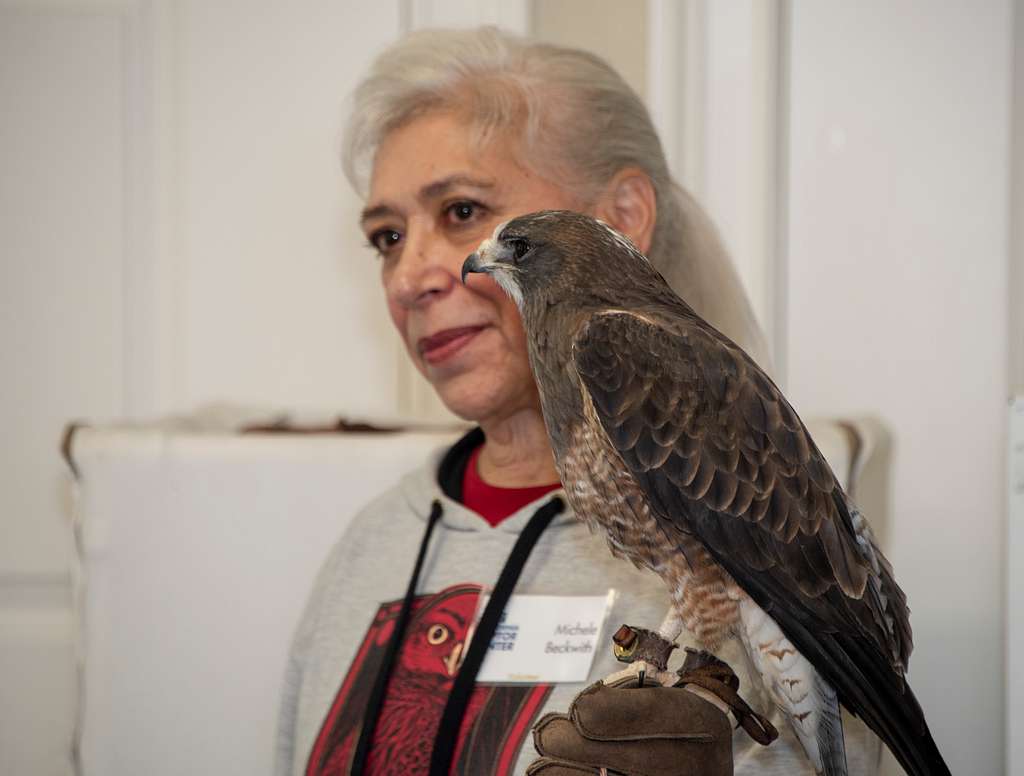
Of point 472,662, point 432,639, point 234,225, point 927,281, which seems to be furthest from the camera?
point 234,225

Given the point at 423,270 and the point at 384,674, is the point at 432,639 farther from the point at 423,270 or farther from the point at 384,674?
the point at 423,270

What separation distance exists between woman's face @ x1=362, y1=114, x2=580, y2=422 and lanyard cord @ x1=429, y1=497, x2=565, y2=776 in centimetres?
18

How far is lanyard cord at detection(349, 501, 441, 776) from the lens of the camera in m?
1.08

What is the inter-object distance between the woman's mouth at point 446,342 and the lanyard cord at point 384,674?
0.24 metres

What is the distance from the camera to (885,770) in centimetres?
135

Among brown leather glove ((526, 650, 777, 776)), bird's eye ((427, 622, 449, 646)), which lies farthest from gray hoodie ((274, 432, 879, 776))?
brown leather glove ((526, 650, 777, 776))

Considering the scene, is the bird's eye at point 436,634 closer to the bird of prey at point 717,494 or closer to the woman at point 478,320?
the woman at point 478,320

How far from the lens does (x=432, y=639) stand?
1.15m

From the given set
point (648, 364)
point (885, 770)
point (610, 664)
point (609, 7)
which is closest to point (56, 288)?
point (609, 7)

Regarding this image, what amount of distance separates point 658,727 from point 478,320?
0.49m

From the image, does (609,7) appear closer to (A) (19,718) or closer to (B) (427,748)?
(B) (427,748)

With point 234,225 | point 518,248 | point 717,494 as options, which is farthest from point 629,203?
point 234,225

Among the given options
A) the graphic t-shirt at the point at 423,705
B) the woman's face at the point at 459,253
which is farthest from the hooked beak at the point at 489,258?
the graphic t-shirt at the point at 423,705

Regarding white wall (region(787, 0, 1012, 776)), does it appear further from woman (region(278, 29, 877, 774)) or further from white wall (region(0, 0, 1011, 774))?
woman (region(278, 29, 877, 774))
